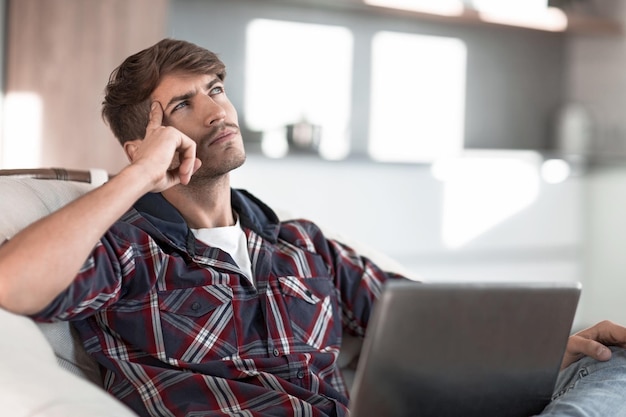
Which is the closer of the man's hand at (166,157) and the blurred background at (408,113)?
the man's hand at (166,157)

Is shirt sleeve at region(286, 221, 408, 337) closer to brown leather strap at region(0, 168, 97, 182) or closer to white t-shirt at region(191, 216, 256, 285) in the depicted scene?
white t-shirt at region(191, 216, 256, 285)

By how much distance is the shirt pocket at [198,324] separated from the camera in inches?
65.2

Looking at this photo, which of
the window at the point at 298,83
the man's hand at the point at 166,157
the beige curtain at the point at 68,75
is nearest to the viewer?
the man's hand at the point at 166,157

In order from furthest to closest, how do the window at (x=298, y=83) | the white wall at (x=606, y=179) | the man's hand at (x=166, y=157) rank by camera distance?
1. the white wall at (x=606, y=179)
2. the window at (x=298, y=83)
3. the man's hand at (x=166, y=157)

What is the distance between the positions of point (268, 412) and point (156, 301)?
→ 0.28 meters

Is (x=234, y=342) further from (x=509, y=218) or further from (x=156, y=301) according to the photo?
(x=509, y=218)

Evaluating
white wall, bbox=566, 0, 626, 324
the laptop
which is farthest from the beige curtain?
white wall, bbox=566, 0, 626, 324

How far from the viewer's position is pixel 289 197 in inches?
153

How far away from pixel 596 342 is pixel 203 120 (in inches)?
34.1

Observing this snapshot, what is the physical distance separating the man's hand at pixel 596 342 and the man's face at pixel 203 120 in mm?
729

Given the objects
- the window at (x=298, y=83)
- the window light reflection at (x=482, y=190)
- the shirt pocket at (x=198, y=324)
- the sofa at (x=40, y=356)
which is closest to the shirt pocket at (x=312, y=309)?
the shirt pocket at (x=198, y=324)

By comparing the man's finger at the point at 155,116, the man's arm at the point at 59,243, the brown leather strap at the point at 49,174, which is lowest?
the man's arm at the point at 59,243

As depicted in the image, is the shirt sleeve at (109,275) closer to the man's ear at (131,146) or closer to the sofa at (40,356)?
the sofa at (40,356)

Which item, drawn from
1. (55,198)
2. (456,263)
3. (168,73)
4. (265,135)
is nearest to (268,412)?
(55,198)
